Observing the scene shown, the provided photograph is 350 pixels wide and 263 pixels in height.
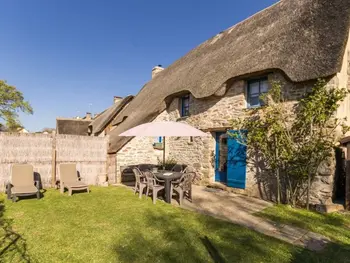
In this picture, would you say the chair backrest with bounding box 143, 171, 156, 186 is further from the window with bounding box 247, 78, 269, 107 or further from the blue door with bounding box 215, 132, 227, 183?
the window with bounding box 247, 78, 269, 107

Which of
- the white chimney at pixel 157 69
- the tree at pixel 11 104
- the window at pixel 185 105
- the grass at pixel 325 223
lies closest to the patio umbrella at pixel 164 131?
the grass at pixel 325 223

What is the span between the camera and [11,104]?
2892 cm

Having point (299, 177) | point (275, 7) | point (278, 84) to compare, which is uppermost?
point (275, 7)

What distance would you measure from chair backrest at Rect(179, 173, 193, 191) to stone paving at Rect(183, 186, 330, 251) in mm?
475

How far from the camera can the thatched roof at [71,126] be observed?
22172mm

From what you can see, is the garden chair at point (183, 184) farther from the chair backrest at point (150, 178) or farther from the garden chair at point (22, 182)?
the garden chair at point (22, 182)

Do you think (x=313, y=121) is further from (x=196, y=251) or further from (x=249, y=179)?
(x=196, y=251)

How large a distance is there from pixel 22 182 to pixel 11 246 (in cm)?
447

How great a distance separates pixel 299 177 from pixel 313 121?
5.70ft

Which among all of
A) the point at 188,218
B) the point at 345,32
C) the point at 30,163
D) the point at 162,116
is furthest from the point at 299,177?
the point at 30,163

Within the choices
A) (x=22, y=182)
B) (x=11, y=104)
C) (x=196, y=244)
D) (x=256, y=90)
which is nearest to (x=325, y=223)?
(x=196, y=244)

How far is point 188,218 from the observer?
18.4ft

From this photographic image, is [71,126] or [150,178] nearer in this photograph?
[150,178]

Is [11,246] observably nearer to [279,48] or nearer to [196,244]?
[196,244]
